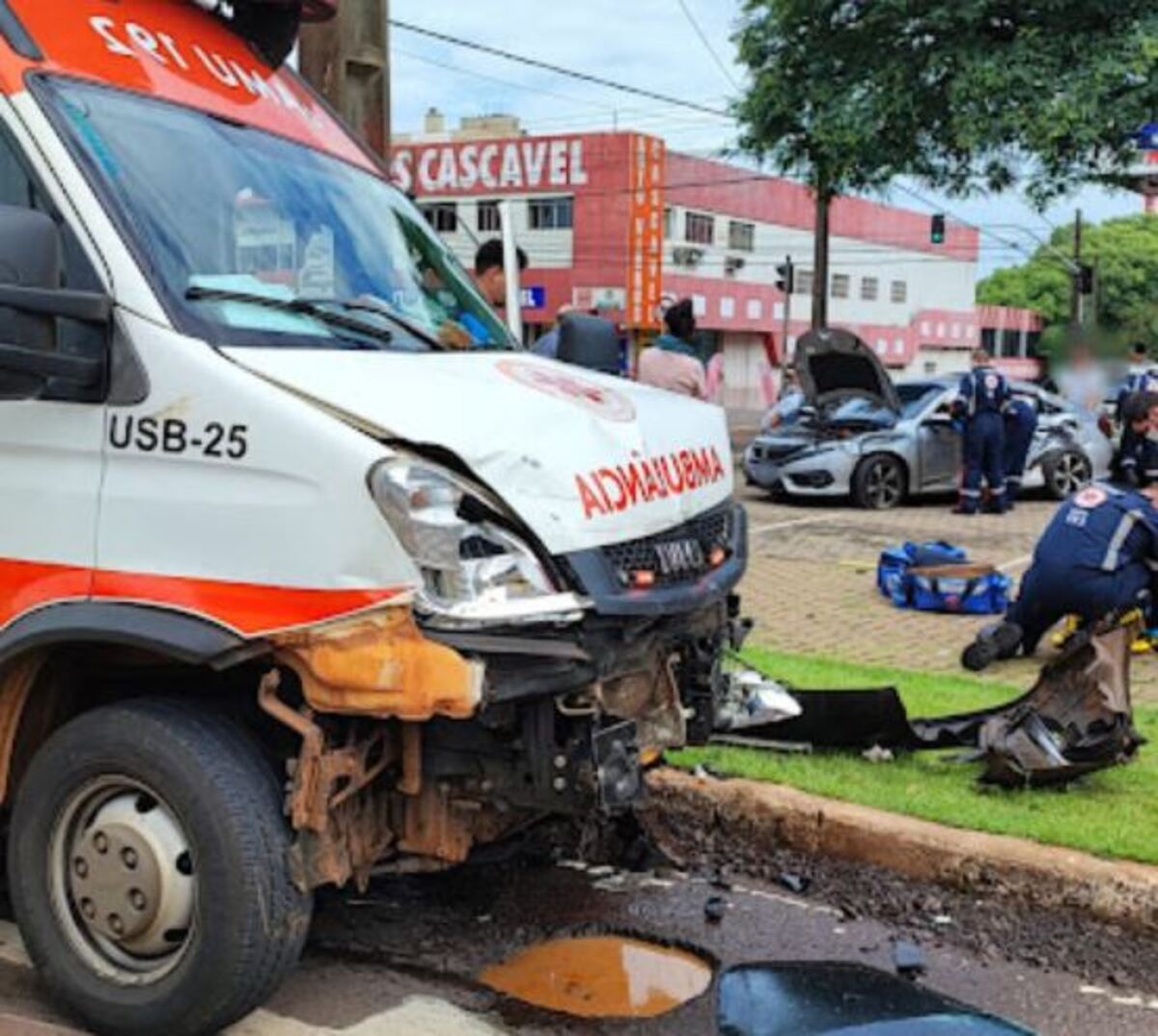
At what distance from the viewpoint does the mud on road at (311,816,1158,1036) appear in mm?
3824

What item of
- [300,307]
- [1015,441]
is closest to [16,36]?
[300,307]

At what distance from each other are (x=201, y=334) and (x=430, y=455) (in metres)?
0.64

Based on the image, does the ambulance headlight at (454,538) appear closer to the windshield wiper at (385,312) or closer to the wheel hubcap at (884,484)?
the windshield wiper at (385,312)

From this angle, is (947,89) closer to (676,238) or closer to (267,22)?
(267,22)

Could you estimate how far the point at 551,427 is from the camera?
343 centimetres

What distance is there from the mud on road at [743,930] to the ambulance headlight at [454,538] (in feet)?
4.03

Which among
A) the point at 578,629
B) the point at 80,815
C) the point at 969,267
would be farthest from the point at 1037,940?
the point at 969,267

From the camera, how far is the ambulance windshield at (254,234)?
345 centimetres

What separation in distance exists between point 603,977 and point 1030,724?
207cm

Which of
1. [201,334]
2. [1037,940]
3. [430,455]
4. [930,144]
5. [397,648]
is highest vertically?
[930,144]

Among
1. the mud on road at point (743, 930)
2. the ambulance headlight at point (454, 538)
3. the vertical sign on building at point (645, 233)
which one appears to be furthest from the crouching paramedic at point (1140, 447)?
the vertical sign on building at point (645, 233)

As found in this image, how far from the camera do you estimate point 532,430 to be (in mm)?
3363

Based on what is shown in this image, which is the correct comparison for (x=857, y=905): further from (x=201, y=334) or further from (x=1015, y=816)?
(x=201, y=334)

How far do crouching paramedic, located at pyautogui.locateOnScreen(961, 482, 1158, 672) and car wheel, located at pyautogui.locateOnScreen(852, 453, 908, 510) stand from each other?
775cm
